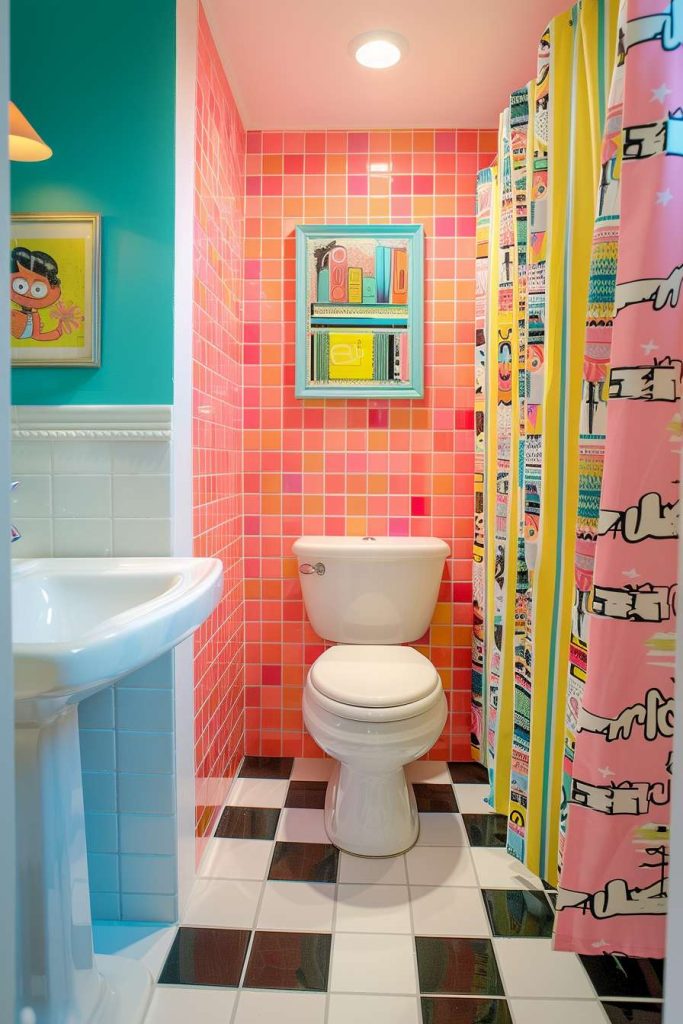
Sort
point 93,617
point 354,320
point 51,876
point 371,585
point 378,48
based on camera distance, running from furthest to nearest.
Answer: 1. point 354,320
2. point 371,585
3. point 378,48
4. point 93,617
5. point 51,876

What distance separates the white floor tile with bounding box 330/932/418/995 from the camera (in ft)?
4.24

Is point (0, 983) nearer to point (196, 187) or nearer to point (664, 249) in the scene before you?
point (664, 249)

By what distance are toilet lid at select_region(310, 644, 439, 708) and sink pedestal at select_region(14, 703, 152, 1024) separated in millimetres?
672

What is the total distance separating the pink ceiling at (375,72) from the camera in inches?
65.1

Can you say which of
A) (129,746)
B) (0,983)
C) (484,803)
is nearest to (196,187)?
(129,746)

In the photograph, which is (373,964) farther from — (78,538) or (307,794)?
(78,538)

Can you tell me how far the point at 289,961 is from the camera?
136cm

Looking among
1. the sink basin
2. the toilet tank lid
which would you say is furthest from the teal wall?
the toilet tank lid

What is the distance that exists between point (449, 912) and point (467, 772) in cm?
72

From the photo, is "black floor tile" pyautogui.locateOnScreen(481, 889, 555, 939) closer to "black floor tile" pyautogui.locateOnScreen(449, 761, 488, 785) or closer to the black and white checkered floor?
the black and white checkered floor

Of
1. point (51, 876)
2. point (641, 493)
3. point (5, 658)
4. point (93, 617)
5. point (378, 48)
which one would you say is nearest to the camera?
point (5, 658)

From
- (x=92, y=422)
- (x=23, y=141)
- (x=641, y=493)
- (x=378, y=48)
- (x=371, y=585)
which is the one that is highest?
(x=378, y=48)

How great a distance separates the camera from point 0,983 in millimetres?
464

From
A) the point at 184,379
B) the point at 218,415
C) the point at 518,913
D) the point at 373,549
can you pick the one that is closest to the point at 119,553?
the point at 184,379
